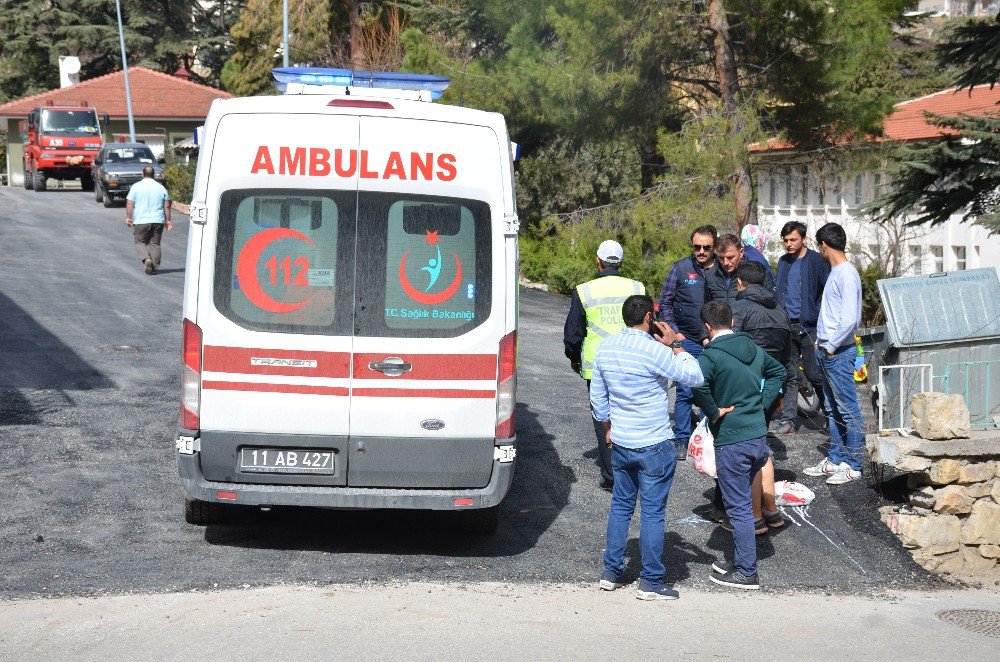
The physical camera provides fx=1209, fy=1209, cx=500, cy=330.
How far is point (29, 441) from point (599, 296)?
4.64 meters

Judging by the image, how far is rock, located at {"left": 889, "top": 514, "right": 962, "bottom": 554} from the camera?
8.15 metres

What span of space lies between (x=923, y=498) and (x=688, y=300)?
221cm

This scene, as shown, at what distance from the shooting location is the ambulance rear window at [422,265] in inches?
272

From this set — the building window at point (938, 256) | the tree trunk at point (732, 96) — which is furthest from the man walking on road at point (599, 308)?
the building window at point (938, 256)

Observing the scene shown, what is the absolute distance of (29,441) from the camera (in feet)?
31.1

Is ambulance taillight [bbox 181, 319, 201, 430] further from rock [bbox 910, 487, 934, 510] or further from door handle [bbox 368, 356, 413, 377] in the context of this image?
rock [bbox 910, 487, 934, 510]

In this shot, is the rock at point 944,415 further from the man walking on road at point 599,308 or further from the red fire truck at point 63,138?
the red fire truck at point 63,138

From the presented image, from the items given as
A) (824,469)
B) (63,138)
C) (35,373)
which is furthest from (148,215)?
(63,138)

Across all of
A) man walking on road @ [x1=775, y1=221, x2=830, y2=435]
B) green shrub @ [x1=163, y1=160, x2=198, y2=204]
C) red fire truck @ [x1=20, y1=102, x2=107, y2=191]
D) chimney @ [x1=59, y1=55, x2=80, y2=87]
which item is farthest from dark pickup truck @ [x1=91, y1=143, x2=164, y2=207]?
man walking on road @ [x1=775, y1=221, x2=830, y2=435]

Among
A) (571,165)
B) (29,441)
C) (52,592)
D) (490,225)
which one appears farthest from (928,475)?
(571,165)

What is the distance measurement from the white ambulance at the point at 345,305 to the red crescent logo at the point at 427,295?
0.01 meters

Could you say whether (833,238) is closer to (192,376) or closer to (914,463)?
(914,463)

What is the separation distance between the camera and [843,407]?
29.4ft

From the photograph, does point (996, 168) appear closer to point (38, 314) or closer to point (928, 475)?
point (928, 475)
